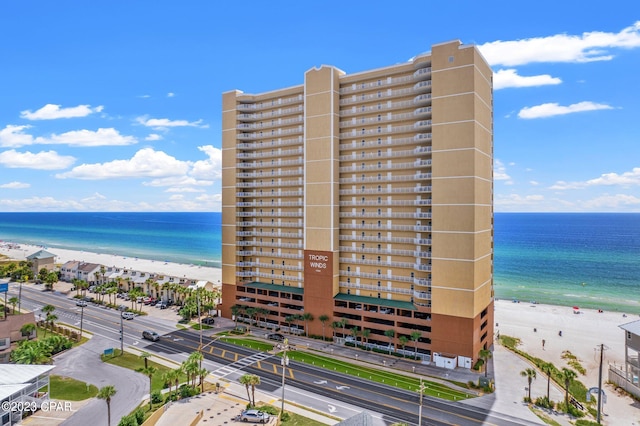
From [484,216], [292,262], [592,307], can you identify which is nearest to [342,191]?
[292,262]

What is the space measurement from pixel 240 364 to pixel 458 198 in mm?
45869

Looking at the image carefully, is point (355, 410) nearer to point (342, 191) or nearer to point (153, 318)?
point (342, 191)

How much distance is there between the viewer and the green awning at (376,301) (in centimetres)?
7012

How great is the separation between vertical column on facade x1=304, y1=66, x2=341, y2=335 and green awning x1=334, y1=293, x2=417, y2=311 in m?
2.45

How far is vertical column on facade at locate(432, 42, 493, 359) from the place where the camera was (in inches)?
2480

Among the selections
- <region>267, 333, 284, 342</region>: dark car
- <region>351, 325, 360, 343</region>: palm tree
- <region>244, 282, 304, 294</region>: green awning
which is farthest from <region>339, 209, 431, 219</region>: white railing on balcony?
<region>267, 333, 284, 342</region>: dark car

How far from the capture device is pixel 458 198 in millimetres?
64125

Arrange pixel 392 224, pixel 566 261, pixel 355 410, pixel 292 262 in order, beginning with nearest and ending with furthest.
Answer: pixel 355 410
pixel 392 224
pixel 292 262
pixel 566 261

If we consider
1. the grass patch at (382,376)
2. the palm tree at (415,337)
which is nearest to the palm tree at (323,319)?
the grass patch at (382,376)

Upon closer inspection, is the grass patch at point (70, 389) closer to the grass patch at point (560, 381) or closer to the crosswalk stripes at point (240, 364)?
the crosswalk stripes at point (240, 364)

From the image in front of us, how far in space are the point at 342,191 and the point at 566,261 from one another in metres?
164

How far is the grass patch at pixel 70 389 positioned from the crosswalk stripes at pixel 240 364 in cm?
1714

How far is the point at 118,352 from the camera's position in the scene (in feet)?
226

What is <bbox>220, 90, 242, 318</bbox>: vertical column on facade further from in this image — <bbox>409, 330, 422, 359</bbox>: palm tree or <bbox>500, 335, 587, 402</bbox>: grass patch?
<bbox>500, 335, 587, 402</bbox>: grass patch
